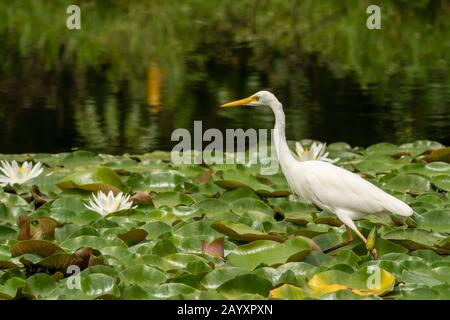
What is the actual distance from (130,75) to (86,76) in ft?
1.71

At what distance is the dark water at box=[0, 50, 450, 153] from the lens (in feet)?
30.7

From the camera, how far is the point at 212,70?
12.4m

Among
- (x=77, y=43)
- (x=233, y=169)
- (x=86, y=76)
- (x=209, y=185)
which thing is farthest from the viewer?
(x=77, y=43)

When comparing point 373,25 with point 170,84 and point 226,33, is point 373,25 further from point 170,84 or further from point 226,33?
point 170,84

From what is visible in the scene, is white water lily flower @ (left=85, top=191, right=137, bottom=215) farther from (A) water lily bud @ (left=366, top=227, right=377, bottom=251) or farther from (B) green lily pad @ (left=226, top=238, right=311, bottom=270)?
(A) water lily bud @ (left=366, top=227, right=377, bottom=251)

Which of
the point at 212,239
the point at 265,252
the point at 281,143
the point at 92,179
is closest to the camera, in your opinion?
the point at 265,252

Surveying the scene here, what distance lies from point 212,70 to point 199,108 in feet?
6.58

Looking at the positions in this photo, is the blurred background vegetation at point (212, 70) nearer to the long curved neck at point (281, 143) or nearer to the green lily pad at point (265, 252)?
the long curved neck at point (281, 143)

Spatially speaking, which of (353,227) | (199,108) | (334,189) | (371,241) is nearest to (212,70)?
(199,108)

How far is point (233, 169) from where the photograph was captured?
247 inches

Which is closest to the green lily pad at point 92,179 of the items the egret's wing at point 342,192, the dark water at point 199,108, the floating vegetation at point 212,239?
the floating vegetation at point 212,239

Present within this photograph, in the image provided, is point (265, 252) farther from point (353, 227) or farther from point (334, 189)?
point (334, 189)
